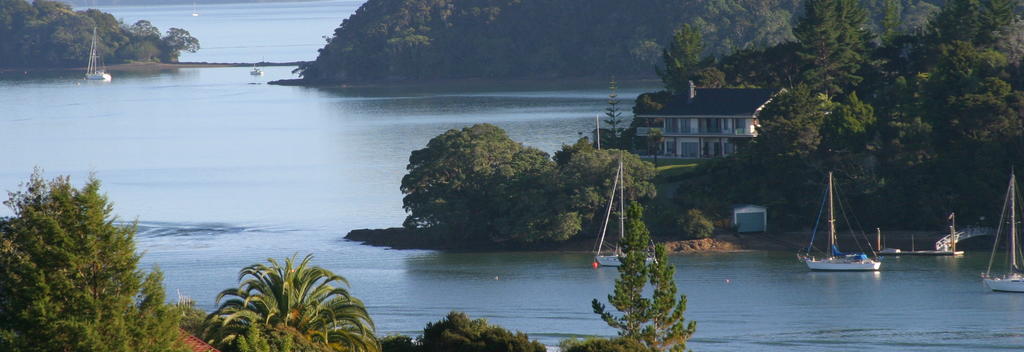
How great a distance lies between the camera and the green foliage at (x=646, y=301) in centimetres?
4050

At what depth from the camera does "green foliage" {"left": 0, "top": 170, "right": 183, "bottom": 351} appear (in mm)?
26984

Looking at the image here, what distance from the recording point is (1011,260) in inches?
2655

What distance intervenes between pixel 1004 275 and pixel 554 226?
835 inches

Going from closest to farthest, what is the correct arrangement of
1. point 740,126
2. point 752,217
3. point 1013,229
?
point 1013,229, point 752,217, point 740,126

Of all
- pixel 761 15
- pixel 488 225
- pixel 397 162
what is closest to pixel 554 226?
pixel 488 225

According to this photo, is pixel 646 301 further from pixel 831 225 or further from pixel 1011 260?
pixel 1011 260

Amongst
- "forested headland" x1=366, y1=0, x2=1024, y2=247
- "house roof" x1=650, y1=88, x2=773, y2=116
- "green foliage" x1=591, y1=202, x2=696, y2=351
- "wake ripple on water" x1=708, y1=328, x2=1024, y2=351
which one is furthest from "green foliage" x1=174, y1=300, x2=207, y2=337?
"house roof" x1=650, y1=88, x2=773, y2=116

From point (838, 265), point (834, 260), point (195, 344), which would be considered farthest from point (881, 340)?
point (195, 344)

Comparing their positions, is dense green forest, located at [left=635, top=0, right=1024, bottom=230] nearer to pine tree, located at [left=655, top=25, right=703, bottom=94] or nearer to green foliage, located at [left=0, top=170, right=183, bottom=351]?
pine tree, located at [left=655, top=25, right=703, bottom=94]

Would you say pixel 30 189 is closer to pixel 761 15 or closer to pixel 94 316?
pixel 94 316

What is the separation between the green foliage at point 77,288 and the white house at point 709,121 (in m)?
60.1

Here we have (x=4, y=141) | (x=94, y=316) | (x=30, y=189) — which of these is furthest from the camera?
(x=4, y=141)

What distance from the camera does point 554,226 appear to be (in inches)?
2940

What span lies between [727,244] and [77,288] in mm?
50421
